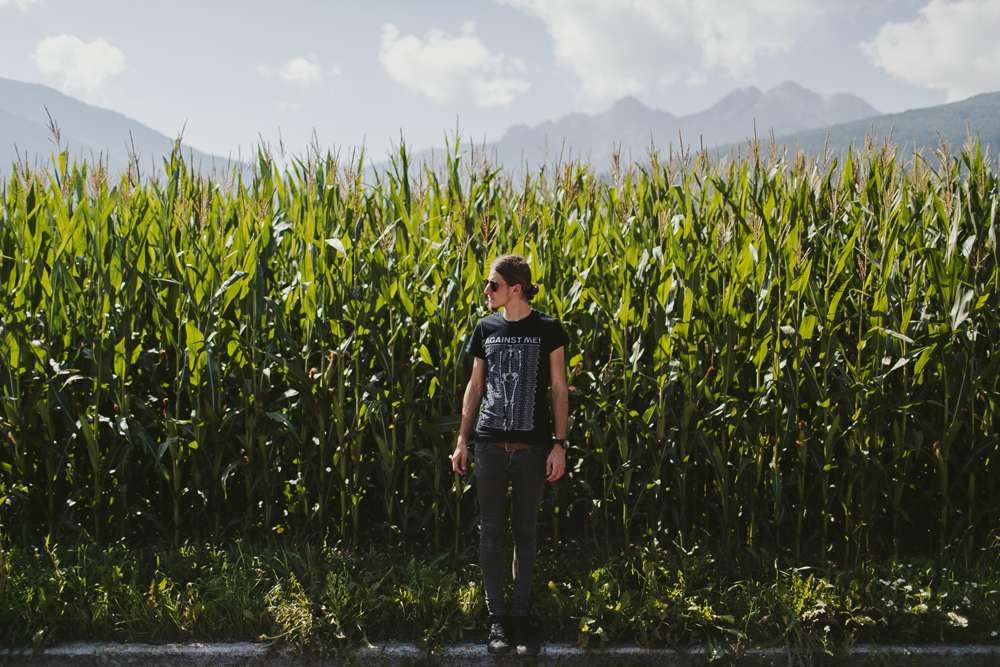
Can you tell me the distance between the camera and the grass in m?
2.63

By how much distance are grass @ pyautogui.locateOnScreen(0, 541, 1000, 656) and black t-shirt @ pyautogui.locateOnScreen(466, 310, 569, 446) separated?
2.71 feet

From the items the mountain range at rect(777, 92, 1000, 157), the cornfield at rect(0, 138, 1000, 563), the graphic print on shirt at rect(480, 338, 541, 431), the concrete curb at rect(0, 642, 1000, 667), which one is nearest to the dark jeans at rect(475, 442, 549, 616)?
the graphic print on shirt at rect(480, 338, 541, 431)

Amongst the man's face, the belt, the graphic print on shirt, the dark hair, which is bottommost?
the belt

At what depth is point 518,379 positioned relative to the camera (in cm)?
250

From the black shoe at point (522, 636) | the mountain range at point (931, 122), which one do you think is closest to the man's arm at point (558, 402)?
the black shoe at point (522, 636)

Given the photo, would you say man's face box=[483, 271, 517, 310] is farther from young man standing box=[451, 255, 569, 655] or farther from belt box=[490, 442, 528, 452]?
belt box=[490, 442, 528, 452]

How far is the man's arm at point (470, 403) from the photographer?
2.60 m

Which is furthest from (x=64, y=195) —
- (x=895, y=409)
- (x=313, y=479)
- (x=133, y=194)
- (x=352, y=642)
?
(x=895, y=409)

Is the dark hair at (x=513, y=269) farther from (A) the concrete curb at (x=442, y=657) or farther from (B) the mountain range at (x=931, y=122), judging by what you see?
(B) the mountain range at (x=931, y=122)

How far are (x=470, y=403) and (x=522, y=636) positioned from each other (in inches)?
39.8

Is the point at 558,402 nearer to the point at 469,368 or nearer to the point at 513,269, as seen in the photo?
the point at 513,269

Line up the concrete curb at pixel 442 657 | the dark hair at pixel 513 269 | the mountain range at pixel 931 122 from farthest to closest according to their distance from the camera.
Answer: the mountain range at pixel 931 122 < the concrete curb at pixel 442 657 < the dark hair at pixel 513 269

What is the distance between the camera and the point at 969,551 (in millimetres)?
3008

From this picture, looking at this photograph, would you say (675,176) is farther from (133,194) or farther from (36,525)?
(36,525)
